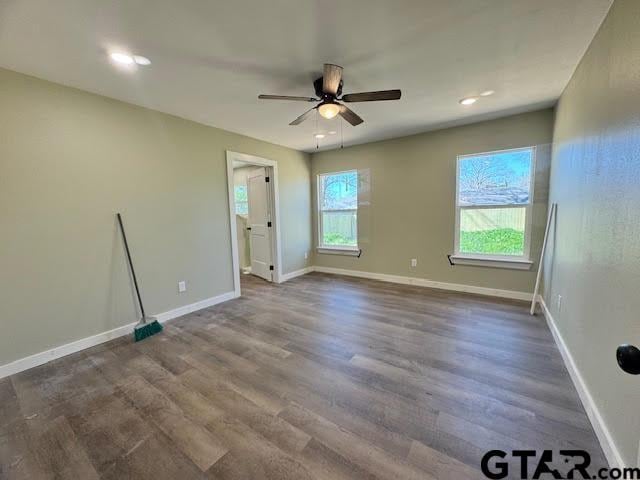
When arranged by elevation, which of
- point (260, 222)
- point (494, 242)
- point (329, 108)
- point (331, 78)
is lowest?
point (494, 242)

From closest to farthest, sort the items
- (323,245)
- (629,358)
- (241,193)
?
Result: (629,358) < (323,245) < (241,193)

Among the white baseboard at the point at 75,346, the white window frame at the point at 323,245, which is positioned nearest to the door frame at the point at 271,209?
the white baseboard at the point at 75,346

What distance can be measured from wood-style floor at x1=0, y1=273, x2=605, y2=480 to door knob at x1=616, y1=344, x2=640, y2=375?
1.01 m

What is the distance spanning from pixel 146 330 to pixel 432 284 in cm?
387

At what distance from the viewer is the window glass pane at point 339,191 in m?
4.87

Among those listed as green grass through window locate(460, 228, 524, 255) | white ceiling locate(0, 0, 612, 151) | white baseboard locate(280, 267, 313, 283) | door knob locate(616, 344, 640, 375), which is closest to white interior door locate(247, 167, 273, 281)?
white baseboard locate(280, 267, 313, 283)

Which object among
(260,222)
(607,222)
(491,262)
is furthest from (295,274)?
(607,222)

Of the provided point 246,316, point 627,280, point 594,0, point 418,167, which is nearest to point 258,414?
point 246,316

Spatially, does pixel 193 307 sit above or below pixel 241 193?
below

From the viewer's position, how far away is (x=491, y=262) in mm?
3635

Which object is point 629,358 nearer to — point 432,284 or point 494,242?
point 494,242

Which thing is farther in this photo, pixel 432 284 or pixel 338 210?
pixel 338 210

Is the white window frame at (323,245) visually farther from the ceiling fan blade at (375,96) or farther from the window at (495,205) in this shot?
the ceiling fan blade at (375,96)

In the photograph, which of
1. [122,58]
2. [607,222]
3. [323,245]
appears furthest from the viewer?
[323,245]
